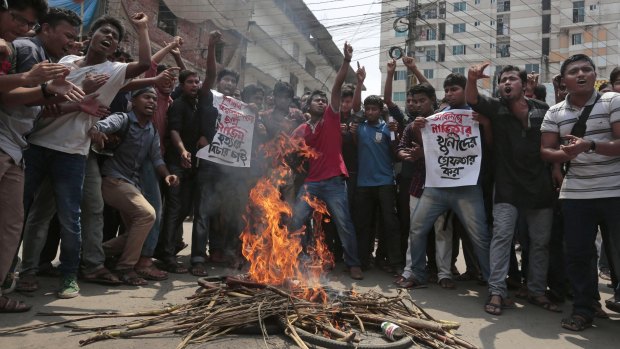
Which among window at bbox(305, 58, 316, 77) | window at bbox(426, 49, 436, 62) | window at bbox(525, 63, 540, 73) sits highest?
window at bbox(426, 49, 436, 62)

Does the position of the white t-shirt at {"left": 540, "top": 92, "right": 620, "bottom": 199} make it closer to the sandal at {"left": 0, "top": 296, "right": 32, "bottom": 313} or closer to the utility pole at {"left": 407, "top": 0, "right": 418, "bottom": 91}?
the sandal at {"left": 0, "top": 296, "right": 32, "bottom": 313}

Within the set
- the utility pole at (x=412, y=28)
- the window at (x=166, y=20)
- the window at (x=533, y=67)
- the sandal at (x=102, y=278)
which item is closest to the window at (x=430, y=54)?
the window at (x=533, y=67)

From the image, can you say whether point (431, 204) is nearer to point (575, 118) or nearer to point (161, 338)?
point (575, 118)

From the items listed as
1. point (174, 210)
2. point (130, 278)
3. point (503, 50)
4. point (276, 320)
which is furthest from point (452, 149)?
point (503, 50)

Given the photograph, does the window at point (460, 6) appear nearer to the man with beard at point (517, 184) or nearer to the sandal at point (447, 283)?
the man with beard at point (517, 184)

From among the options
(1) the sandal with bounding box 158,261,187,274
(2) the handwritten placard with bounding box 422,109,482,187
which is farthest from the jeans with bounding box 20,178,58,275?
(2) the handwritten placard with bounding box 422,109,482,187

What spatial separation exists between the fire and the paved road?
2.28ft

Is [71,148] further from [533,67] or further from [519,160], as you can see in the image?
[533,67]

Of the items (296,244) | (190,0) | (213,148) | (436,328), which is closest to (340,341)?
(436,328)

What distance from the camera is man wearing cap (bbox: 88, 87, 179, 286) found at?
15.2 feet

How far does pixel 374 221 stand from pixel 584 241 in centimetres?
272

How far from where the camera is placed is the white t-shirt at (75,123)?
395cm

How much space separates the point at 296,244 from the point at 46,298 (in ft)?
7.77

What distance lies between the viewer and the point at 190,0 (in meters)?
17.4
